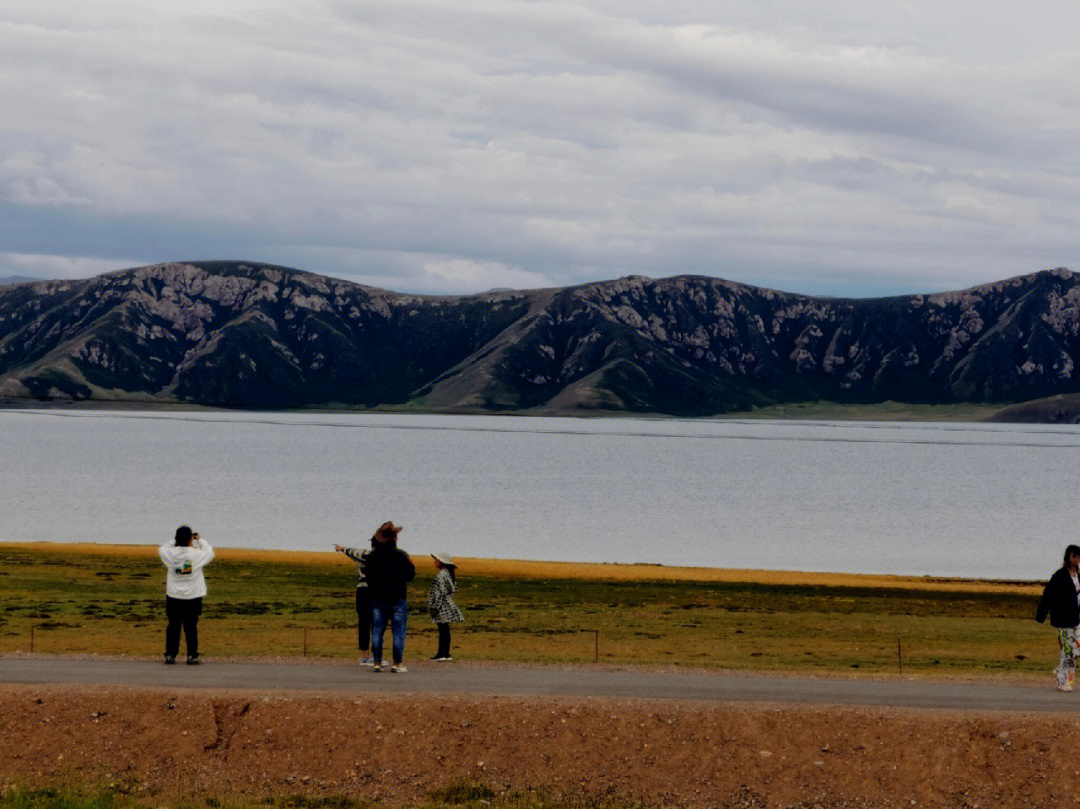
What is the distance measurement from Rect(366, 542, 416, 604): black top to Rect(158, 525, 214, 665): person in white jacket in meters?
2.90

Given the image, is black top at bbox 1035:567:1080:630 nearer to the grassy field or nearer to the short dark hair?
the grassy field

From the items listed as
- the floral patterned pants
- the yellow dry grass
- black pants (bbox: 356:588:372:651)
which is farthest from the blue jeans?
the yellow dry grass

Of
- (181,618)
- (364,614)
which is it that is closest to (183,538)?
(181,618)

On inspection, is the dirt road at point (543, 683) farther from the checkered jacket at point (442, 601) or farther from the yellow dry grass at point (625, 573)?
the yellow dry grass at point (625, 573)

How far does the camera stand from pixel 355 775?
64.0 ft

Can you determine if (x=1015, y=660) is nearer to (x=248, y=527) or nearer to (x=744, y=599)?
(x=744, y=599)

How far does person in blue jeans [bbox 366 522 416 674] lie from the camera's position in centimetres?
2358

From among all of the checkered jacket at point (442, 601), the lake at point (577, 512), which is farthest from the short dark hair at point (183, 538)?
the lake at point (577, 512)

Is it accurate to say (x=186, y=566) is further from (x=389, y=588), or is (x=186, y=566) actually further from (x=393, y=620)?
(x=393, y=620)

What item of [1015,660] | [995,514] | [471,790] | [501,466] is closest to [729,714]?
[471,790]

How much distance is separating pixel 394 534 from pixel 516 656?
7.92 meters

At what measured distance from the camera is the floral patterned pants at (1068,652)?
22781mm

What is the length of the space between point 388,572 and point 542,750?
17.4ft

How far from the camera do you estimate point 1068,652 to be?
2289 centimetres
